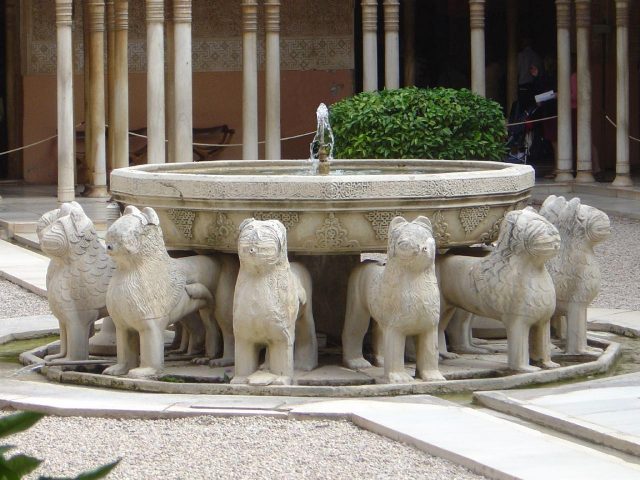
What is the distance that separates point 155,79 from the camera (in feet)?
54.5

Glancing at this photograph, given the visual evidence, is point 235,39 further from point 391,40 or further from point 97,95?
point 97,95

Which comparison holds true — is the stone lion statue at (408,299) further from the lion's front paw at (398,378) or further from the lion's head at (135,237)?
the lion's head at (135,237)

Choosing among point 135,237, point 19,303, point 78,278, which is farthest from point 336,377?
point 19,303

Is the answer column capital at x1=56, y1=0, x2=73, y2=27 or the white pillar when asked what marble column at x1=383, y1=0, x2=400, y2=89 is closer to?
the white pillar

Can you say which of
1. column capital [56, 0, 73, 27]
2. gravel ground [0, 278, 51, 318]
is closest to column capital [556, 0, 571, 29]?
column capital [56, 0, 73, 27]

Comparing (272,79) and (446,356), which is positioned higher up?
(272,79)

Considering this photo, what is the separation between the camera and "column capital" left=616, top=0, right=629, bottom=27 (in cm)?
1794

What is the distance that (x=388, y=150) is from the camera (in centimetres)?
1498

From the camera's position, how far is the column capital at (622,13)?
1794cm

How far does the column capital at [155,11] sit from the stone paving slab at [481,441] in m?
11.1

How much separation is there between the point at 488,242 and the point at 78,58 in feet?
44.8

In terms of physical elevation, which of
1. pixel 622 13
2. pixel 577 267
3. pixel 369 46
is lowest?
pixel 577 267

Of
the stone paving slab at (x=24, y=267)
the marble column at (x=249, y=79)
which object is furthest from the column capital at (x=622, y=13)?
the stone paving slab at (x=24, y=267)

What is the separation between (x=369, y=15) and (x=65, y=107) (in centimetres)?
467
